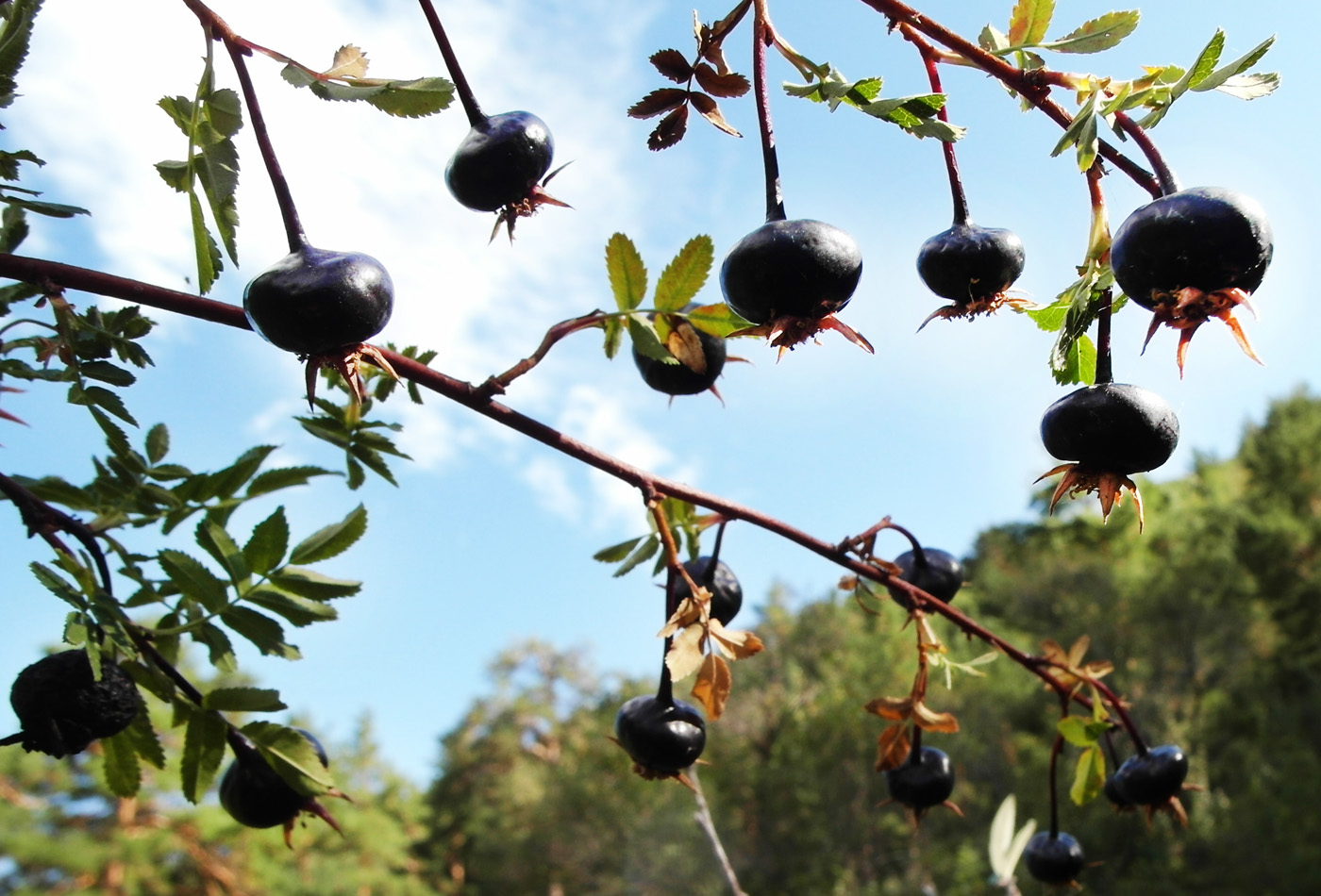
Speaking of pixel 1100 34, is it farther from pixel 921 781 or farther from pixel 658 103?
pixel 921 781

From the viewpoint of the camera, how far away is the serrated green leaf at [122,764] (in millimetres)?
1305

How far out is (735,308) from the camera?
980 mm

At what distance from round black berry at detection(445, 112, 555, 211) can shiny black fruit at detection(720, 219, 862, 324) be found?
0.36 meters

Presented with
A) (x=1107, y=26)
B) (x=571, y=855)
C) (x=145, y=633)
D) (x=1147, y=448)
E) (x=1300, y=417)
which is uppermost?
(x=1300, y=417)

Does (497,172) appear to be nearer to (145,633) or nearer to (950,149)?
(950,149)

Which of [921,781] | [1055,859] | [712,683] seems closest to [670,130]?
[712,683]

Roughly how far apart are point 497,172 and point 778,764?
2403cm

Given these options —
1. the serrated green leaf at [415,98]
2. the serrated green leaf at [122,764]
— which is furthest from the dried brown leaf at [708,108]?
the serrated green leaf at [122,764]

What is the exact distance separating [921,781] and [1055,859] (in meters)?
0.49

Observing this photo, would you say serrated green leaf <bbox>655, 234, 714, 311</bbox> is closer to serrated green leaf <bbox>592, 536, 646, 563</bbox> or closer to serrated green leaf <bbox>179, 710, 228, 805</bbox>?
serrated green leaf <bbox>592, 536, 646, 563</bbox>

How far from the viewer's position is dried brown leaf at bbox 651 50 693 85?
3.32 ft

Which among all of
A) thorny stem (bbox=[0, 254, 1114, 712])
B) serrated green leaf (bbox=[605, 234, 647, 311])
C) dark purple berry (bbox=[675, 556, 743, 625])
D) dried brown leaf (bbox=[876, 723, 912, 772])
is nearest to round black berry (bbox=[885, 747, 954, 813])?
dried brown leaf (bbox=[876, 723, 912, 772])

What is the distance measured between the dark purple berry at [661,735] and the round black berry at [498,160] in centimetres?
71

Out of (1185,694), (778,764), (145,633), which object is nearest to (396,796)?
(778,764)
